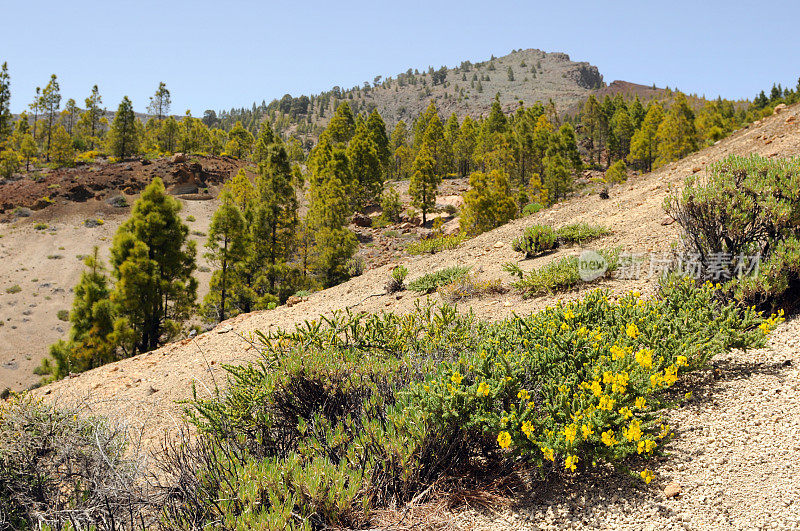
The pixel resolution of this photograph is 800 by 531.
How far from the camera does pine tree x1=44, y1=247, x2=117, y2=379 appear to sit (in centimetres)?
1702

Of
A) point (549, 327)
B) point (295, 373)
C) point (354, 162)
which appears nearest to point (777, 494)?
point (549, 327)

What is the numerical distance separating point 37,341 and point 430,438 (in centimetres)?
3278

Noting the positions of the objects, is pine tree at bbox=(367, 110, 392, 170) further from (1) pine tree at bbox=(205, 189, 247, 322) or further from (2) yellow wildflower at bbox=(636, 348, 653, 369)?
(2) yellow wildflower at bbox=(636, 348, 653, 369)

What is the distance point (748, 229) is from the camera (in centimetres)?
505

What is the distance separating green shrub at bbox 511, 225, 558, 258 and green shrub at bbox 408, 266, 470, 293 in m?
1.42

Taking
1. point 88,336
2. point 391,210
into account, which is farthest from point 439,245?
point 391,210

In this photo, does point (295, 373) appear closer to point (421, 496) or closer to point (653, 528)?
point (421, 496)

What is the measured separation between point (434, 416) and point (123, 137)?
67745 millimetres

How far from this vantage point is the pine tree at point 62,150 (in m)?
56.2

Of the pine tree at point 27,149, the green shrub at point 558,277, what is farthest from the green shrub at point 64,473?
the pine tree at point 27,149

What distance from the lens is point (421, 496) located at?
9.50 ft

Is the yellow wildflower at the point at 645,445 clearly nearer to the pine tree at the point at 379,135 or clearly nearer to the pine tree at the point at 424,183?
the pine tree at the point at 424,183

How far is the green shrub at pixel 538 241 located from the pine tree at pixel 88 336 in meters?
15.5

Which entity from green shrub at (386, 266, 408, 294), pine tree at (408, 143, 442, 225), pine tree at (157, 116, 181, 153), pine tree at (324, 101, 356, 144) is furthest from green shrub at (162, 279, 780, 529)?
pine tree at (157, 116, 181, 153)
